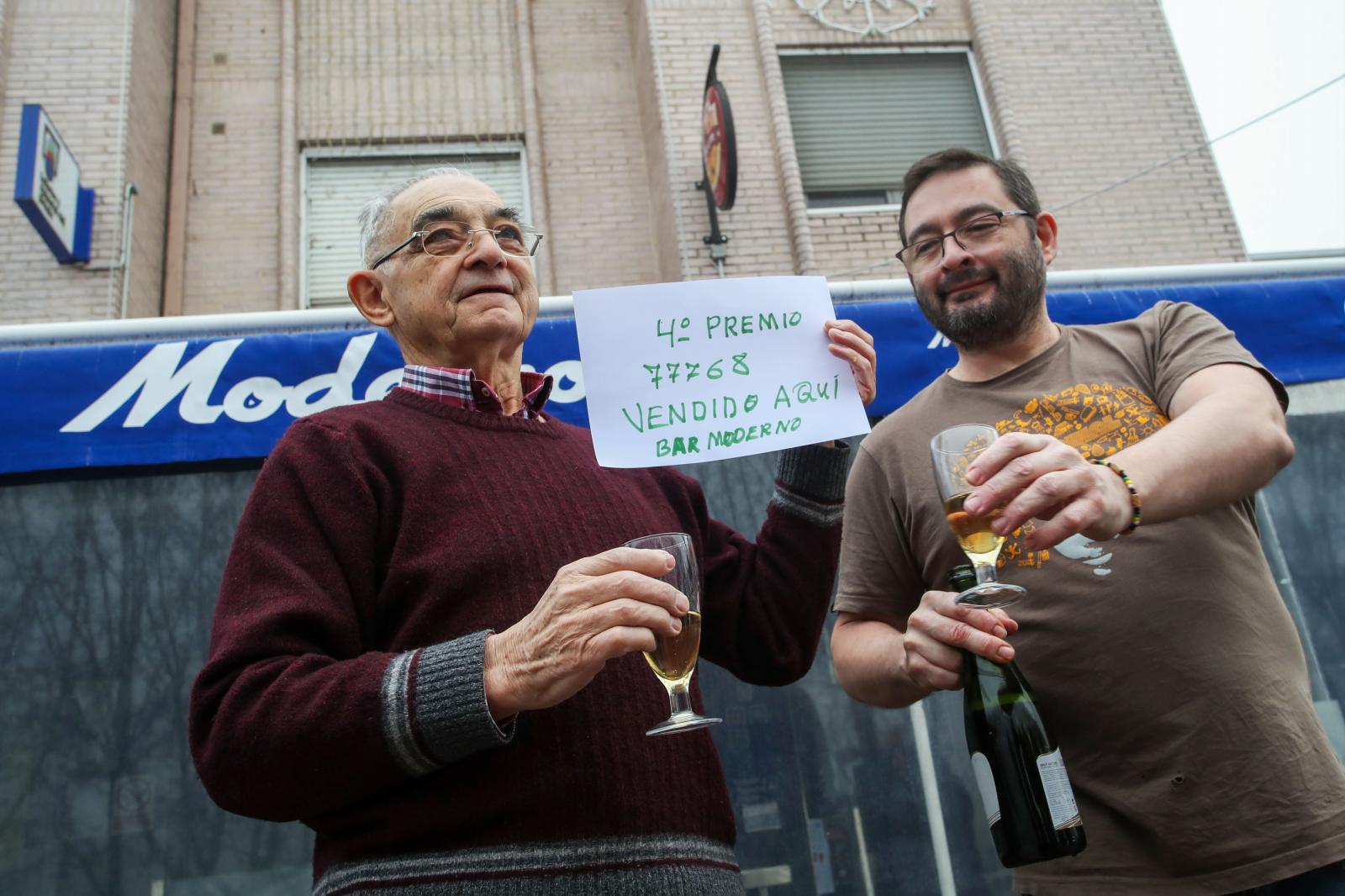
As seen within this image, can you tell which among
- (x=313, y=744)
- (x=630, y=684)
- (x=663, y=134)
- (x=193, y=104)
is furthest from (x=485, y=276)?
(x=193, y=104)

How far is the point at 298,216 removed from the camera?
26.5 feet

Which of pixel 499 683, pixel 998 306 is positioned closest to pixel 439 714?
pixel 499 683

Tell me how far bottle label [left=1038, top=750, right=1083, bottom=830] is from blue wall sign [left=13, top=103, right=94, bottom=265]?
7072 mm

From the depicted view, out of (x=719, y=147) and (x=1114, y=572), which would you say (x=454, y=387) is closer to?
(x=1114, y=572)

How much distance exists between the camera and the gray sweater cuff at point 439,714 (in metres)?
1.41

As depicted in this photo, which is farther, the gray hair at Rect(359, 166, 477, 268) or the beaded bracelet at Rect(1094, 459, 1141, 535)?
the gray hair at Rect(359, 166, 477, 268)

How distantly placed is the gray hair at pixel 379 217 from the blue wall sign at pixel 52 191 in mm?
5419

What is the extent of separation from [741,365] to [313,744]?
1.15 meters

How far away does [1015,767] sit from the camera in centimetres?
204

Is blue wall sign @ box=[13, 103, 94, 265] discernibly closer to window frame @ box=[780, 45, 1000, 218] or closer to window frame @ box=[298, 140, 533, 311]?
window frame @ box=[298, 140, 533, 311]

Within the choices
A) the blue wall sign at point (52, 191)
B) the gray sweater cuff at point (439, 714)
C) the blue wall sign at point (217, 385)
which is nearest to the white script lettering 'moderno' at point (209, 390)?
the blue wall sign at point (217, 385)

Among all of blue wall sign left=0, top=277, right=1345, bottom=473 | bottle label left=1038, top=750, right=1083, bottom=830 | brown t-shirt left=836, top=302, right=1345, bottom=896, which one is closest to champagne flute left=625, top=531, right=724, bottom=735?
bottle label left=1038, top=750, right=1083, bottom=830

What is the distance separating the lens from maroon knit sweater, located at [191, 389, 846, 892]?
143cm

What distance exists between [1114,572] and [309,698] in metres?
1.57
